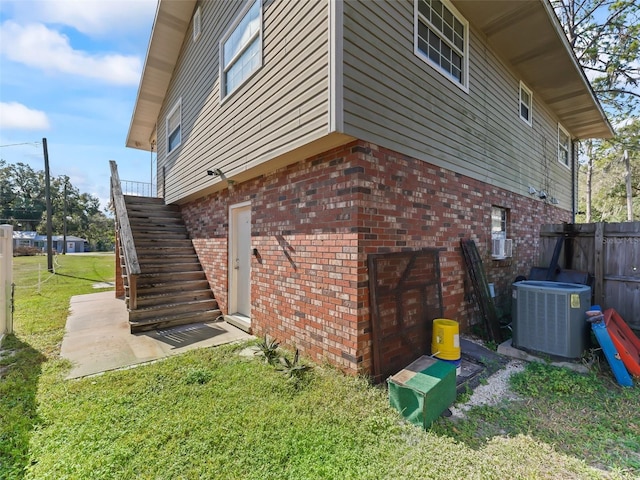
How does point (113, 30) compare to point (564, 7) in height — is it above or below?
below

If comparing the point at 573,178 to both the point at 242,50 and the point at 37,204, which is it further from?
the point at 37,204

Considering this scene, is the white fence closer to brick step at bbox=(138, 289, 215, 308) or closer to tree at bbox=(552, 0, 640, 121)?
brick step at bbox=(138, 289, 215, 308)

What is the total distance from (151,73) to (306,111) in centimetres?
832

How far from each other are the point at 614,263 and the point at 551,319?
2.17 m

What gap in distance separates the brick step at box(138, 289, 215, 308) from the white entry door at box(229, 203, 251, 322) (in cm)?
89

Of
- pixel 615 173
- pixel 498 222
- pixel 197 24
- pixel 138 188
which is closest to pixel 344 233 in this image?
pixel 498 222

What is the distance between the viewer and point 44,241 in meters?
46.7

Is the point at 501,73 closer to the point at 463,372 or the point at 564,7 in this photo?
the point at 463,372

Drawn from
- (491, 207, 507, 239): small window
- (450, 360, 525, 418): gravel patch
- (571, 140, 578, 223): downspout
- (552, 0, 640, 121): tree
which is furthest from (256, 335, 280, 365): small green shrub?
(552, 0, 640, 121): tree

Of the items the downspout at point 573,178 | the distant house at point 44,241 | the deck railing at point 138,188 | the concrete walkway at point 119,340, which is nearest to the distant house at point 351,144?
the concrete walkway at point 119,340

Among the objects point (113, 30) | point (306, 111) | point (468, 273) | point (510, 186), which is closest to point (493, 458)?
point (468, 273)

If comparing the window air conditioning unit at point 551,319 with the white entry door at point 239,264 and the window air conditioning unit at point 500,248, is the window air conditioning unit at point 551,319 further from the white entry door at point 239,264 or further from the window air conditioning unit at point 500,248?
the white entry door at point 239,264

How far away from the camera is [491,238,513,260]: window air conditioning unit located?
591cm

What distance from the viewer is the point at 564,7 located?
1362 centimetres
